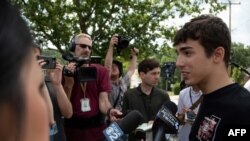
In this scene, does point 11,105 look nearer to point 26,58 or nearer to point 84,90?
point 26,58

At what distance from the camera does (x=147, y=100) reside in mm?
4852

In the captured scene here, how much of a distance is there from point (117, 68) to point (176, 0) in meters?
8.74

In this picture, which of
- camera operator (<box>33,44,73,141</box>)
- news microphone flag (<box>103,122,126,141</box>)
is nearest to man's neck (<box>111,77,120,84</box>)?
camera operator (<box>33,44,73,141</box>)

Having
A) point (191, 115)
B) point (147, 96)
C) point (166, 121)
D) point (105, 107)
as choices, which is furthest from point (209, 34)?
point (147, 96)

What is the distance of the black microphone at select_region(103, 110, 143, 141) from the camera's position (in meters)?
2.05

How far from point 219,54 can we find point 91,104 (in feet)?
6.53

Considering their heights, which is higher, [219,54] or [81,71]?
[219,54]

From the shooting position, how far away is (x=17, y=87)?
0.51 meters

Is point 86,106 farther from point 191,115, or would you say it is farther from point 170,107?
point 170,107

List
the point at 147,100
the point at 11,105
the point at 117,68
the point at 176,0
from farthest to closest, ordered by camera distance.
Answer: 1. the point at 176,0
2. the point at 117,68
3. the point at 147,100
4. the point at 11,105

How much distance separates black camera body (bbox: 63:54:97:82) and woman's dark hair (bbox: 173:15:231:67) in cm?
157

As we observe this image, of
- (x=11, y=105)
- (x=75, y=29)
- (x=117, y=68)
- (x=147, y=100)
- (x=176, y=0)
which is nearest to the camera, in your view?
(x=11, y=105)

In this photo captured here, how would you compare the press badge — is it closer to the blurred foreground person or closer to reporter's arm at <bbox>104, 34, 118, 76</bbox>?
reporter's arm at <bbox>104, 34, 118, 76</bbox>

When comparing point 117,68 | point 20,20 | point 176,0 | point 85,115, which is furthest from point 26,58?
point 176,0
